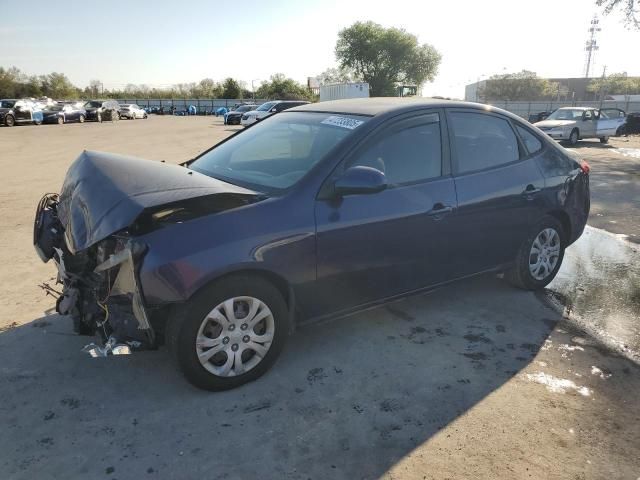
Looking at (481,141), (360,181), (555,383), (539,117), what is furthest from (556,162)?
(539,117)

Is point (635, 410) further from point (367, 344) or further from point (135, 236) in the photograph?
point (135, 236)

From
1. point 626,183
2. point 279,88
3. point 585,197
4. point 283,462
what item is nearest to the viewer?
point 283,462

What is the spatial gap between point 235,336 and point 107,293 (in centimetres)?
79

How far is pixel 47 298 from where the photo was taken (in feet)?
14.4

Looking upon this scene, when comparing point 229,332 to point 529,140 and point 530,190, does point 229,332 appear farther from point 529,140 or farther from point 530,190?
point 529,140

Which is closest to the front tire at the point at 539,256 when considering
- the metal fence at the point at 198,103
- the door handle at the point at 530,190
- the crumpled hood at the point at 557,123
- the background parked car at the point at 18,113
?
the door handle at the point at 530,190

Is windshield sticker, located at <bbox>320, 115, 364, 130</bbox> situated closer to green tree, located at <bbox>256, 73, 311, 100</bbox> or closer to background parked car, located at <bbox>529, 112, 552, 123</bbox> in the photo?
background parked car, located at <bbox>529, 112, 552, 123</bbox>

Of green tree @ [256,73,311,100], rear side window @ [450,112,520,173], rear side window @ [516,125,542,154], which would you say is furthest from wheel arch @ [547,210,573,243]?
green tree @ [256,73,311,100]

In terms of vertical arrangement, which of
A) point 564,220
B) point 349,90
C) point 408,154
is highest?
point 349,90

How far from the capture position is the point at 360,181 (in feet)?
10.4

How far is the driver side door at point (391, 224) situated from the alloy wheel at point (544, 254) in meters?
1.24

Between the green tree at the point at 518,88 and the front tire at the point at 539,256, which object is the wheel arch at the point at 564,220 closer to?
the front tire at the point at 539,256

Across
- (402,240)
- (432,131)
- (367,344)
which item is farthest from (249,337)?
(432,131)

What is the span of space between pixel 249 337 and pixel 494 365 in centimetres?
173
